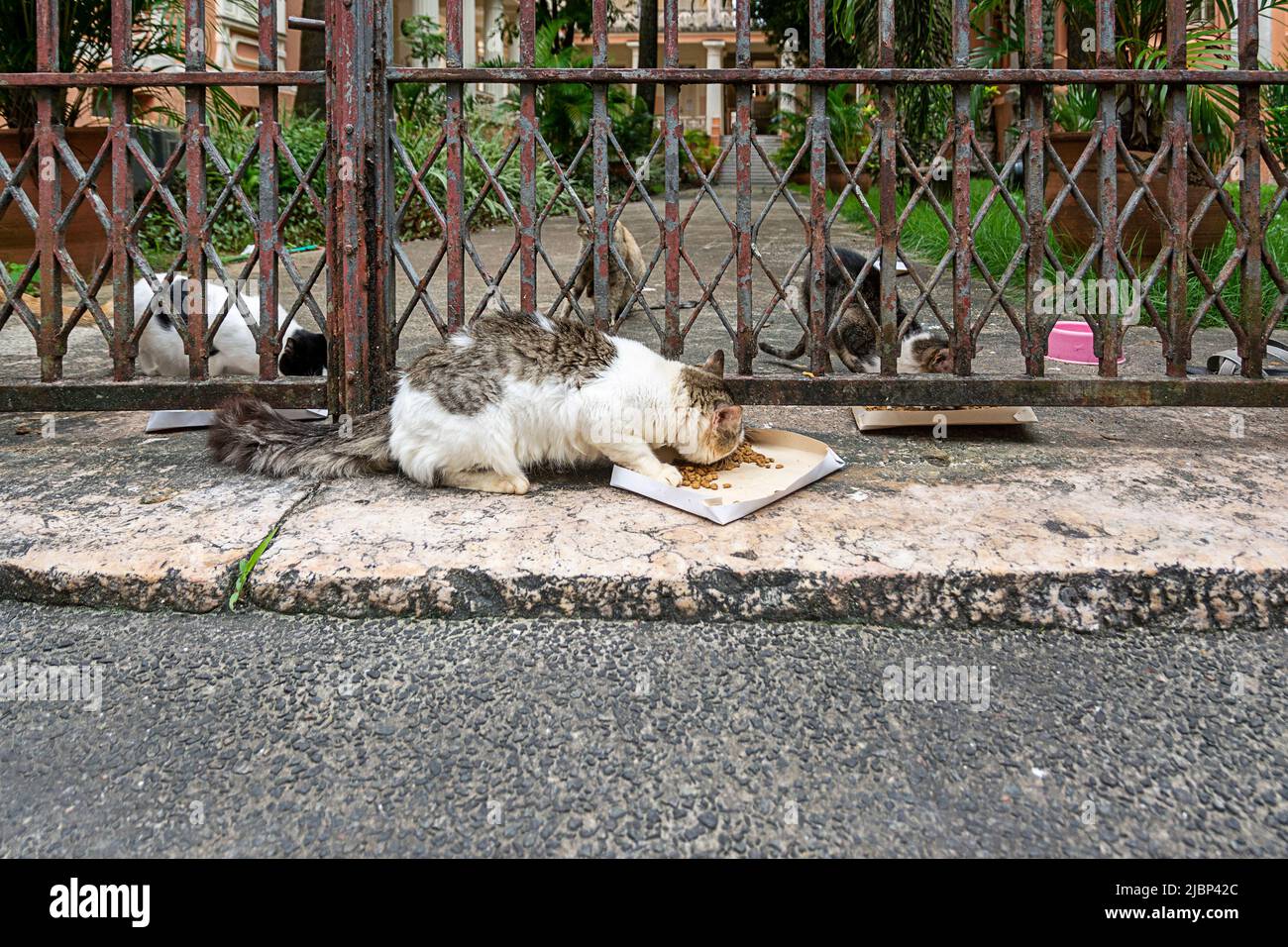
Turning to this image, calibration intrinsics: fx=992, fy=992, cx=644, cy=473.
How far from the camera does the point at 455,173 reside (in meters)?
2.77

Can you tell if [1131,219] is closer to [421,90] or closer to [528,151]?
[528,151]

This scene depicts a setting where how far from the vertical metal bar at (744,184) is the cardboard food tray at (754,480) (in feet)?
0.81

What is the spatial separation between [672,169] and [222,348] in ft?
7.24

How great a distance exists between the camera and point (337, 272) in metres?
2.73

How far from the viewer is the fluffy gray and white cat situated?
2.53 metres

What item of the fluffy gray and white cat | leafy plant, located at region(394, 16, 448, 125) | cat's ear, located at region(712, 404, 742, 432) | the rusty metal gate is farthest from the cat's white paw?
leafy plant, located at region(394, 16, 448, 125)

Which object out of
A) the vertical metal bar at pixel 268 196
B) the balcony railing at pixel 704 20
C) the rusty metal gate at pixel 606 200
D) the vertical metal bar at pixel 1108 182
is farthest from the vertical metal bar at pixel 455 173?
the balcony railing at pixel 704 20

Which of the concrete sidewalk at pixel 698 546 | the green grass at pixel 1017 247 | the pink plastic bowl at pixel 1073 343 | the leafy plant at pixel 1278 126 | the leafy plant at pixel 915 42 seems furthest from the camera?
the leafy plant at pixel 915 42

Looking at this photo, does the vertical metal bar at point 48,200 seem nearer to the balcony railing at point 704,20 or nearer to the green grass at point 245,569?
the green grass at point 245,569

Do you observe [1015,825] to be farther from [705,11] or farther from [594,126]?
[705,11]

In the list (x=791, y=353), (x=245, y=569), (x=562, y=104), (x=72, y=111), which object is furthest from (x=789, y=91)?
(x=245, y=569)

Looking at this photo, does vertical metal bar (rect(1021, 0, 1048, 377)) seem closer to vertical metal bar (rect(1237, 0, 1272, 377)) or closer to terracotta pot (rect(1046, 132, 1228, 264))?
vertical metal bar (rect(1237, 0, 1272, 377))

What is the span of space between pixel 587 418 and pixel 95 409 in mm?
1406

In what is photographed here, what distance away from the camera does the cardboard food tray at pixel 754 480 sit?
2.37 meters
